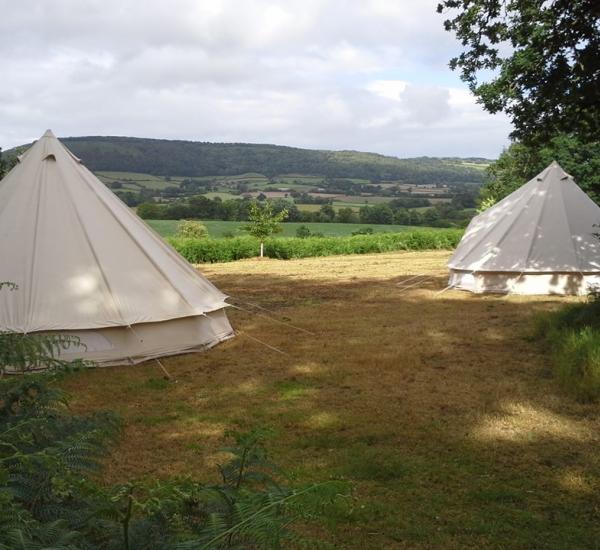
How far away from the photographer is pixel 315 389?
773cm

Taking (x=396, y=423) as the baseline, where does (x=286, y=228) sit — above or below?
below

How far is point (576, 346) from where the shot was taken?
25.1 ft

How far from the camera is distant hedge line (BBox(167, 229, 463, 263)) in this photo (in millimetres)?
31750

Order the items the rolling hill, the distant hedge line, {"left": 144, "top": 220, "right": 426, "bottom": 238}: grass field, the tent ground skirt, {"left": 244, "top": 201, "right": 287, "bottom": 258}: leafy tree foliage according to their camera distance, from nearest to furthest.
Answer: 1. the tent ground skirt
2. {"left": 244, "top": 201, "right": 287, "bottom": 258}: leafy tree foliage
3. the distant hedge line
4. {"left": 144, "top": 220, "right": 426, "bottom": 238}: grass field
5. the rolling hill

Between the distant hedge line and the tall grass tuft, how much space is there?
75.8ft

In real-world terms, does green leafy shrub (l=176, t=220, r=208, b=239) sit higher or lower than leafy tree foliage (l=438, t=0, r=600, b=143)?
lower

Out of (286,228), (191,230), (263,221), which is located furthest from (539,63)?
(286,228)

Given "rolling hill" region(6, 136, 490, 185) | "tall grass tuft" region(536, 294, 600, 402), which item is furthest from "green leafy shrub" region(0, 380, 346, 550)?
"rolling hill" region(6, 136, 490, 185)

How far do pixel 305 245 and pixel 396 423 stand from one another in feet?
91.0

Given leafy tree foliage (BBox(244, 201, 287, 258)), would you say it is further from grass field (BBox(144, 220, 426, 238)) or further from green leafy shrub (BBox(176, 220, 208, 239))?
grass field (BBox(144, 220, 426, 238))

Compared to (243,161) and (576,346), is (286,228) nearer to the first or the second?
(243,161)

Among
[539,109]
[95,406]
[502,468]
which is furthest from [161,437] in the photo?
[539,109]

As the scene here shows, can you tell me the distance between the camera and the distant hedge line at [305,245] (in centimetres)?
3175

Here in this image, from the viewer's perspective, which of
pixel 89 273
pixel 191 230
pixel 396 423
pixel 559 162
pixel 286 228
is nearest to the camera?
pixel 396 423
